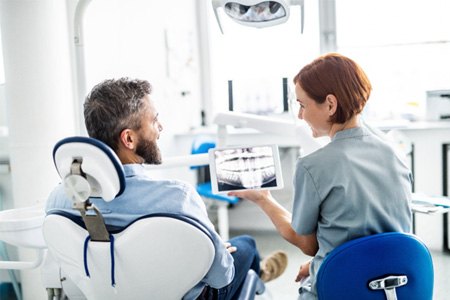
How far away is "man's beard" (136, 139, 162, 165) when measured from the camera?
140 centimetres

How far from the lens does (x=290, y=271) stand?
309 cm

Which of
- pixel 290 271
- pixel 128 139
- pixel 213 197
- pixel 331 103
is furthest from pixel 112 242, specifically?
pixel 213 197

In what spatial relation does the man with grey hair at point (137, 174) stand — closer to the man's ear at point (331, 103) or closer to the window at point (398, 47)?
the man's ear at point (331, 103)

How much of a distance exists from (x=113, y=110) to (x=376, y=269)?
809 millimetres

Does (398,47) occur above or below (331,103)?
above

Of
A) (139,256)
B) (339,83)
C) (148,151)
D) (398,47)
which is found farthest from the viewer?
(398,47)

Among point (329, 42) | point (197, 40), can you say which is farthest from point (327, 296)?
point (197, 40)

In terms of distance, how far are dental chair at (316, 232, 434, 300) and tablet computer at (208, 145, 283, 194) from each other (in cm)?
48

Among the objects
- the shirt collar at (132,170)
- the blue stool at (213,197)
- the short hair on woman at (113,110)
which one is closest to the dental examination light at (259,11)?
the short hair on woman at (113,110)

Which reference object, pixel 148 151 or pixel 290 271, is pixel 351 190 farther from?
pixel 290 271

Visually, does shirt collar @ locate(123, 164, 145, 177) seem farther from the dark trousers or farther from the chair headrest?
the dark trousers

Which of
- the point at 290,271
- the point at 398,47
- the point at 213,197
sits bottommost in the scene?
the point at 290,271

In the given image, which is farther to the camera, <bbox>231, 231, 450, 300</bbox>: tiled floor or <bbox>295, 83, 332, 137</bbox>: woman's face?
<bbox>231, 231, 450, 300</bbox>: tiled floor

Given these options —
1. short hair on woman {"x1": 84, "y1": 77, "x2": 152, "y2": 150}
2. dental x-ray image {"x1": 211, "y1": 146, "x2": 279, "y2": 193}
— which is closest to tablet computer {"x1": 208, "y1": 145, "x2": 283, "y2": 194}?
dental x-ray image {"x1": 211, "y1": 146, "x2": 279, "y2": 193}
